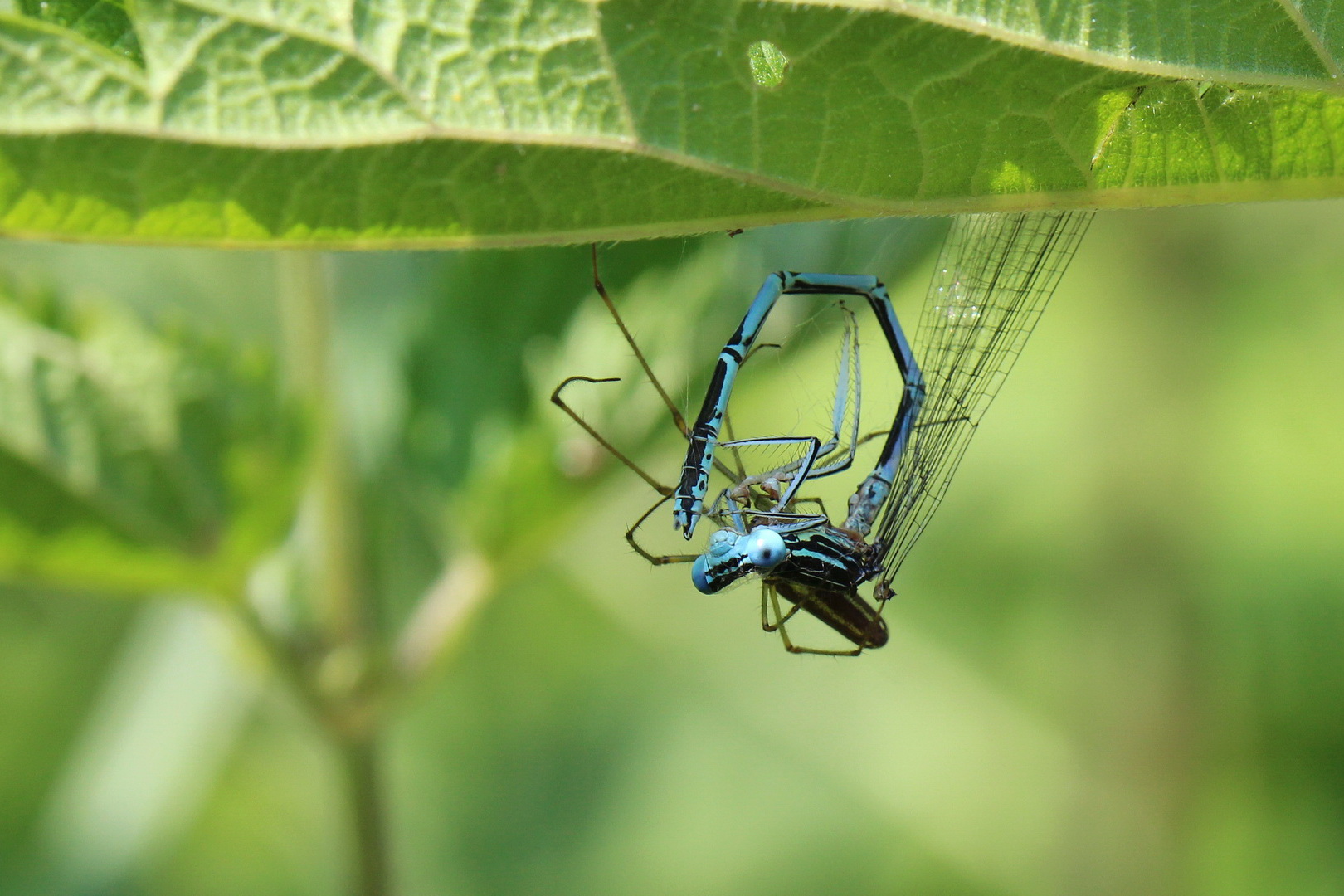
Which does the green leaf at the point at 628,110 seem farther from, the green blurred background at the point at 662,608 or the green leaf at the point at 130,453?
the green leaf at the point at 130,453

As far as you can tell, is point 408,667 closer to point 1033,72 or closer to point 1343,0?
point 1033,72

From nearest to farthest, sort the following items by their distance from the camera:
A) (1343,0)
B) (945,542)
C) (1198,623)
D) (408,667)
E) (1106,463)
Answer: (1343,0) → (408,667) → (1198,623) → (1106,463) → (945,542)

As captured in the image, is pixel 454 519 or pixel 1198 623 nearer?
pixel 454 519

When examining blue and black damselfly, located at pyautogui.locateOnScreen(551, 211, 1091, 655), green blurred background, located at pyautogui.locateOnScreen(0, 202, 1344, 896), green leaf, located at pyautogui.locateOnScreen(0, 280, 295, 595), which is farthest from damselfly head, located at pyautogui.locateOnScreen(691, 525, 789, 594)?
green leaf, located at pyautogui.locateOnScreen(0, 280, 295, 595)

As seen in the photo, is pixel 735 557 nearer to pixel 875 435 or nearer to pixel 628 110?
pixel 875 435

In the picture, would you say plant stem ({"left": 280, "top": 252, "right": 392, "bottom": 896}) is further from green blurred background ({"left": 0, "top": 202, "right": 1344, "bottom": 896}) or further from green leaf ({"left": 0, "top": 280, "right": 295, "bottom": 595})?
green leaf ({"left": 0, "top": 280, "right": 295, "bottom": 595})

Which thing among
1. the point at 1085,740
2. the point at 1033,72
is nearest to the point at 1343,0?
the point at 1033,72

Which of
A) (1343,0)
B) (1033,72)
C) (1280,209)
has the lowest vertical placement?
(1280,209)

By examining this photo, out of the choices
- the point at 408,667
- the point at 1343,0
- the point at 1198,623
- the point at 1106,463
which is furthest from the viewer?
the point at 1106,463
